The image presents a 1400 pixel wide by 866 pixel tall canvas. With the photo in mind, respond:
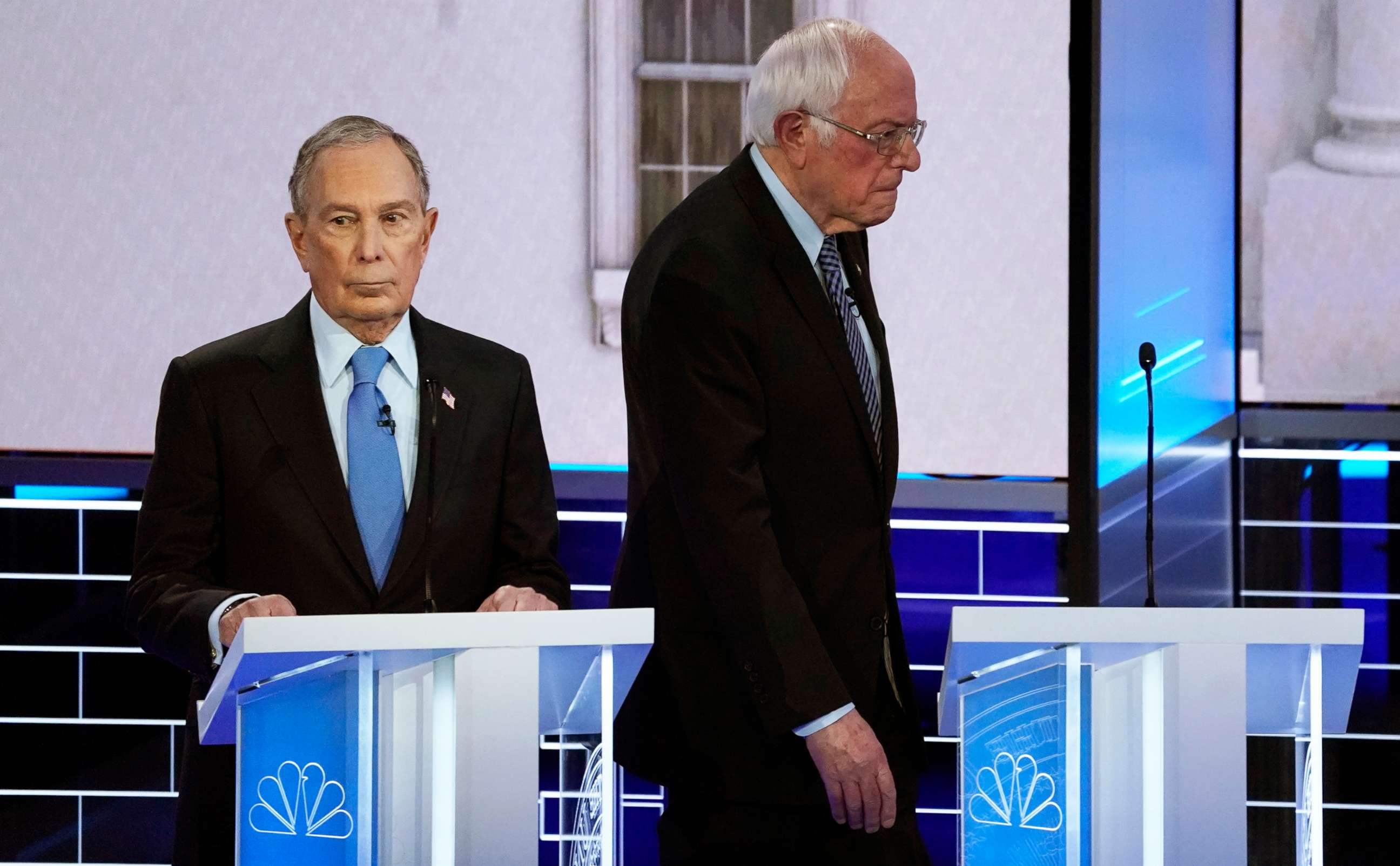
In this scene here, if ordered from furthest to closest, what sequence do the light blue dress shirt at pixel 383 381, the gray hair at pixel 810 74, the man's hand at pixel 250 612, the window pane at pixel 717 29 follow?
1. the window pane at pixel 717 29
2. the light blue dress shirt at pixel 383 381
3. the gray hair at pixel 810 74
4. the man's hand at pixel 250 612

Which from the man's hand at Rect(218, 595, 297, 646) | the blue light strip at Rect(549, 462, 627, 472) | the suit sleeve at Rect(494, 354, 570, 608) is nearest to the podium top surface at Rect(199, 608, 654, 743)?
the man's hand at Rect(218, 595, 297, 646)

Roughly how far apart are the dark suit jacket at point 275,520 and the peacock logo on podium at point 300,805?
25.8 inches

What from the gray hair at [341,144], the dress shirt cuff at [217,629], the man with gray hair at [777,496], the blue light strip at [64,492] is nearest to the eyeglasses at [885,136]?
the man with gray hair at [777,496]

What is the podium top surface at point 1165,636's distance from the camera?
1.73m

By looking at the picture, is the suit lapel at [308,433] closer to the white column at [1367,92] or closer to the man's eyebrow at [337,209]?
the man's eyebrow at [337,209]

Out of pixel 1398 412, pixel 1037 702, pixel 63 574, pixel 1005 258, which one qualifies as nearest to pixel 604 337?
pixel 1005 258

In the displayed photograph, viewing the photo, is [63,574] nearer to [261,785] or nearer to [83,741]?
[83,741]

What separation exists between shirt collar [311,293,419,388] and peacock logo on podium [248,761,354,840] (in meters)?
0.92

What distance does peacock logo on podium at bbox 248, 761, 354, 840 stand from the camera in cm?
162

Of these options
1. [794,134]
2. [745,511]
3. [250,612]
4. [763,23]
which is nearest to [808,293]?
[794,134]

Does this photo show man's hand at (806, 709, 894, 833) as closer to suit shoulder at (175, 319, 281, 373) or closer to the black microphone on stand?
the black microphone on stand

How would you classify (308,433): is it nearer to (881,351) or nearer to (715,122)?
(881,351)

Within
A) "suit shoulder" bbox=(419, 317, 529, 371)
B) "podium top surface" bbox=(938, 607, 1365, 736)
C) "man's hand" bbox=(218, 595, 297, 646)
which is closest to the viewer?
"podium top surface" bbox=(938, 607, 1365, 736)

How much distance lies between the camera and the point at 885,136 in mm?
2305
